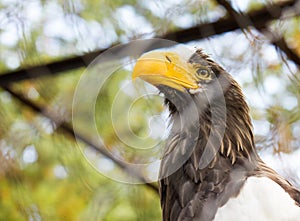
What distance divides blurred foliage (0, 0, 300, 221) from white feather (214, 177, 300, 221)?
30 cm

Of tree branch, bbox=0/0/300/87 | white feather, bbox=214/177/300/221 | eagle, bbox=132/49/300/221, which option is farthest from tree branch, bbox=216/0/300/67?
white feather, bbox=214/177/300/221

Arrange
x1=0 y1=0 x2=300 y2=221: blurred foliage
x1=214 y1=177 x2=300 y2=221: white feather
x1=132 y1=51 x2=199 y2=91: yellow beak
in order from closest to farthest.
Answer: x1=214 y1=177 x2=300 y2=221: white feather
x1=132 y1=51 x2=199 y2=91: yellow beak
x1=0 y1=0 x2=300 y2=221: blurred foliage

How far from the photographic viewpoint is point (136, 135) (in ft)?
7.87

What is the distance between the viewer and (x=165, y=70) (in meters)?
2.11

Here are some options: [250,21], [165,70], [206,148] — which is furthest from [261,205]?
[250,21]

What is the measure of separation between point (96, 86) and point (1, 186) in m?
0.61

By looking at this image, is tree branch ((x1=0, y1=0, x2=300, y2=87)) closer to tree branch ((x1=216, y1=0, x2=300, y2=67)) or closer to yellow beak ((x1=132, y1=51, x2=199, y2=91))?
tree branch ((x1=216, y1=0, x2=300, y2=67))

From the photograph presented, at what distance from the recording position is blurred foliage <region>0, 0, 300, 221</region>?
91.1 inches

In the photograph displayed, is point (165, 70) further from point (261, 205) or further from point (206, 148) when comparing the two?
point (261, 205)

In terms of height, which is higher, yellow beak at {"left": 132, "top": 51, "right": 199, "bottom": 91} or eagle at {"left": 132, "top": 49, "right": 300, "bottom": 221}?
yellow beak at {"left": 132, "top": 51, "right": 199, "bottom": 91}

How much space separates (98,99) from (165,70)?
15.2 inches

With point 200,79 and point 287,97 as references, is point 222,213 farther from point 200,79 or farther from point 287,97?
point 287,97

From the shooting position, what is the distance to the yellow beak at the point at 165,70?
2.05 meters

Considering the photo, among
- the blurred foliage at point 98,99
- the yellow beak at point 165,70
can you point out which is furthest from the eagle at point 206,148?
the blurred foliage at point 98,99
